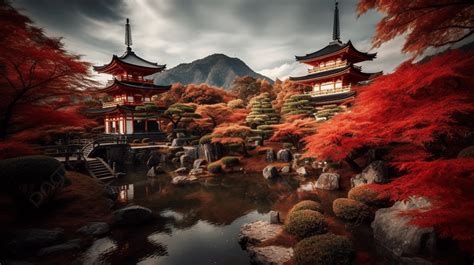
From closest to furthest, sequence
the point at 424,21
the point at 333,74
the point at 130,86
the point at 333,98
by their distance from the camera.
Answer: the point at 424,21, the point at 333,98, the point at 333,74, the point at 130,86

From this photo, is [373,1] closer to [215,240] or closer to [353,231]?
[353,231]

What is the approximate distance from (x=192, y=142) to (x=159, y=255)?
730 inches

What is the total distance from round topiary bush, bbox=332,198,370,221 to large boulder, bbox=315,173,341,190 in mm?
3844

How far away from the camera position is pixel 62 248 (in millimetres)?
6094

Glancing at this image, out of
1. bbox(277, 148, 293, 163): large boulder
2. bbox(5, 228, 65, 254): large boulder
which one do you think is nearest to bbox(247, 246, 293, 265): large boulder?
bbox(5, 228, 65, 254): large boulder

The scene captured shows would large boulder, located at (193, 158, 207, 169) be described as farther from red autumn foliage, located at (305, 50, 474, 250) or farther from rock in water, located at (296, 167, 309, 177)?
red autumn foliage, located at (305, 50, 474, 250)

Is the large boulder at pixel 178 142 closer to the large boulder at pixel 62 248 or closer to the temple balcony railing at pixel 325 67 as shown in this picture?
the large boulder at pixel 62 248

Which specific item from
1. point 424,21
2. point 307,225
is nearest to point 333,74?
point 424,21

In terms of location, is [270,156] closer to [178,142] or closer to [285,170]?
[285,170]

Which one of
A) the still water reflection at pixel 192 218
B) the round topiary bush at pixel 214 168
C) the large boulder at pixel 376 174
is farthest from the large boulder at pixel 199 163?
the large boulder at pixel 376 174

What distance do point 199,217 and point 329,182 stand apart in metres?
7.74

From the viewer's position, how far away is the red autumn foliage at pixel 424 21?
4961mm

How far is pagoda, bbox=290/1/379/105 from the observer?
74.1 ft

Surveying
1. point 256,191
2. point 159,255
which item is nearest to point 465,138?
point 256,191
